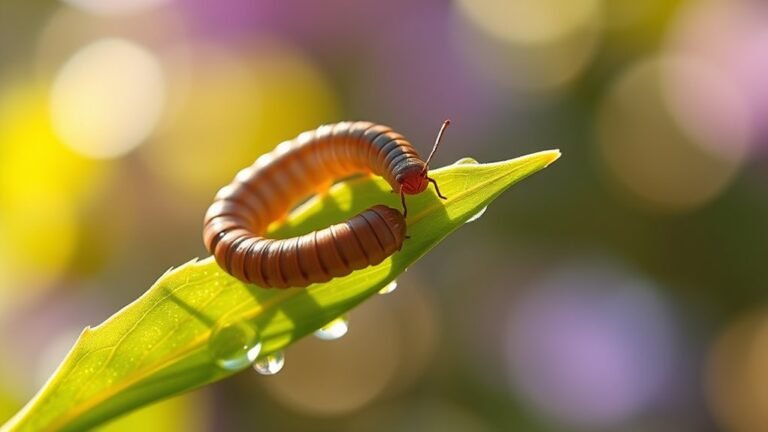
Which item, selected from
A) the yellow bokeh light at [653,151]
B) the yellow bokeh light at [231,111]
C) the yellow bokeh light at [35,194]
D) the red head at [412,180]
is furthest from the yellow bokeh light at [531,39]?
the red head at [412,180]

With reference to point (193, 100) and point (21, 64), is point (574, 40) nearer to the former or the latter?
point (193, 100)

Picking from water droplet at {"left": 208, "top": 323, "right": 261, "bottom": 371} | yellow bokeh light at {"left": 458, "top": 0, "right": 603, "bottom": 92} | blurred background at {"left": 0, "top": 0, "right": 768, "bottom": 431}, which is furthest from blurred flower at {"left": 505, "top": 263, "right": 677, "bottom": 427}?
water droplet at {"left": 208, "top": 323, "right": 261, "bottom": 371}

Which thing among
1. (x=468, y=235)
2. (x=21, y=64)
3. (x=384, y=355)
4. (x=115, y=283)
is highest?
(x=21, y=64)

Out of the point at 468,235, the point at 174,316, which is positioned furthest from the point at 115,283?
the point at 174,316

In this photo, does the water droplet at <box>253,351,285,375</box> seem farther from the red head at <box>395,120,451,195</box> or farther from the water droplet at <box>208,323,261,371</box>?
the red head at <box>395,120,451,195</box>

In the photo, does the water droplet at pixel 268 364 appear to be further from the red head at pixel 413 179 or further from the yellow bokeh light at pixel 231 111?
the yellow bokeh light at pixel 231 111
